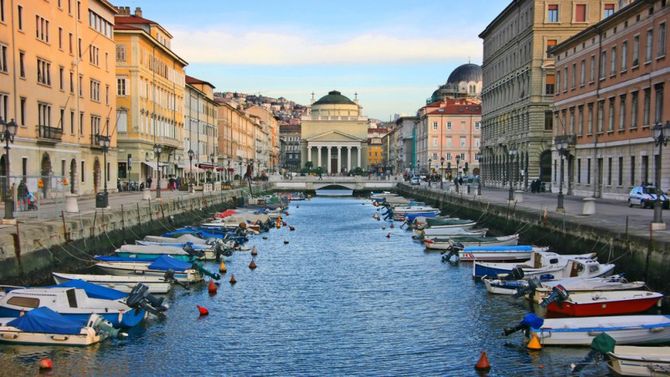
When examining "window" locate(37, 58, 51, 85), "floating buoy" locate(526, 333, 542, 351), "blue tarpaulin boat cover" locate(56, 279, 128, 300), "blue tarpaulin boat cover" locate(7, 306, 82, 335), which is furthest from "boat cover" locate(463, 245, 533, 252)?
"window" locate(37, 58, 51, 85)

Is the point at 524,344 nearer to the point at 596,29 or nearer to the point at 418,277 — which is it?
the point at 418,277

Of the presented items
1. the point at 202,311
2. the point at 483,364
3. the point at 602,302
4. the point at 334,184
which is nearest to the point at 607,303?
the point at 602,302

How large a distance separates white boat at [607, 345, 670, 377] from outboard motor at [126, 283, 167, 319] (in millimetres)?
13786

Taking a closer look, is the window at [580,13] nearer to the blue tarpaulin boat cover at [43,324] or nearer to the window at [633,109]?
the window at [633,109]

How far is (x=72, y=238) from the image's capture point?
3284 cm

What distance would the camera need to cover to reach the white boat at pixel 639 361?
16812 mm

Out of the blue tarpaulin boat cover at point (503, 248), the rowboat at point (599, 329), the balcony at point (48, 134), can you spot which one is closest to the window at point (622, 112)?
the blue tarpaulin boat cover at point (503, 248)

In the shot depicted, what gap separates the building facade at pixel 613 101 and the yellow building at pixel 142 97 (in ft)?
131

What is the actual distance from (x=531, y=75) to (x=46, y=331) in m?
71.6

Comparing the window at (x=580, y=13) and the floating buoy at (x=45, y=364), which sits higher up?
the window at (x=580, y=13)

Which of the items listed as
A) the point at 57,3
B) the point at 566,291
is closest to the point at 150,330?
the point at 566,291

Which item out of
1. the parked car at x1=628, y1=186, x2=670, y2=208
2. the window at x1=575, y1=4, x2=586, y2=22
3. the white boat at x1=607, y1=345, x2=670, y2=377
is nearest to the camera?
the white boat at x1=607, y1=345, x2=670, y2=377

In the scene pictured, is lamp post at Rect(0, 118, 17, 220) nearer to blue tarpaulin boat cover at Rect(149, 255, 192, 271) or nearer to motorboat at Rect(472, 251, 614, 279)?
blue tarpaulin boat cover at Rect(149, 255, 192, 271)

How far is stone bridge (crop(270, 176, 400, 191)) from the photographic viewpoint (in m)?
131
